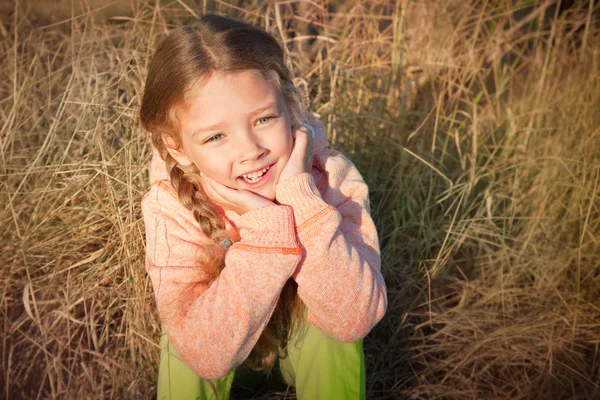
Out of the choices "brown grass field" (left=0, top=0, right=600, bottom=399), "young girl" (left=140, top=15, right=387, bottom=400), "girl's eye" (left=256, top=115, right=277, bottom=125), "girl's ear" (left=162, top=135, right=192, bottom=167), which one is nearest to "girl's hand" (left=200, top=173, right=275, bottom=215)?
"young girl" (left=140, top=15, right=387, bottom=400)

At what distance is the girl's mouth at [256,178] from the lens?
4.92ft

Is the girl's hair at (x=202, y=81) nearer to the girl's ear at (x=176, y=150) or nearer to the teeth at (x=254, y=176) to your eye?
the girl's ear at (x=176, y=150)

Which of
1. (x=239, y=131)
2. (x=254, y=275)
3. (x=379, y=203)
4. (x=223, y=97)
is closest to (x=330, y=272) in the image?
(x=254, y=275)

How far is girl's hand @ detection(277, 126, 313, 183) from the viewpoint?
4.96ft

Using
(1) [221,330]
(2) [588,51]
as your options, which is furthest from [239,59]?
(2) [588,51]

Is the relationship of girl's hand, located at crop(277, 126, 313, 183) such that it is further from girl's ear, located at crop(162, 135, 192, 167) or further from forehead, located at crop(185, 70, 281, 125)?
girl's ear, located at crop(162, 135, 192, 167)

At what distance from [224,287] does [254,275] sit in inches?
3.8

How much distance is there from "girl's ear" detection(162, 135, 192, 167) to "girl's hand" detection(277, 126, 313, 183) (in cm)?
32

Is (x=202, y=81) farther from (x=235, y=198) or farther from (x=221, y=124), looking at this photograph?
(x=235, y=198)

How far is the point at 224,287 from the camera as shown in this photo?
4.48 feet

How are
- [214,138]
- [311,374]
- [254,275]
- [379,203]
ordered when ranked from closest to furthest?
[254,275], [214,138], [311,374], [379,203]

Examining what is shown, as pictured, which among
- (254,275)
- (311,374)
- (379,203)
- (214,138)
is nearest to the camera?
(254,275)

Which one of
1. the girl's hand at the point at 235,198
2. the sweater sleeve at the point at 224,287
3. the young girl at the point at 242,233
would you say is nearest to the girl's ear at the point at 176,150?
the young girl at the point at 242,233

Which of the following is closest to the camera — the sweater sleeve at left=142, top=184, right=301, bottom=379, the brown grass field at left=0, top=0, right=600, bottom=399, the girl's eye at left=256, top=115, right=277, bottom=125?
the sweater sleeve at left=142, top=184, right=301, bottom=379
